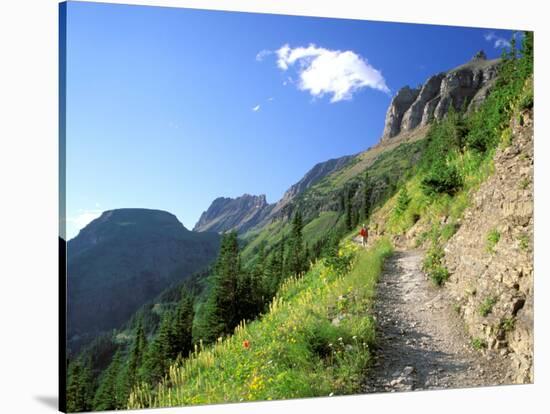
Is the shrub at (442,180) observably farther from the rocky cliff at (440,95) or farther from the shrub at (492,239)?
the shrub at (492,239)

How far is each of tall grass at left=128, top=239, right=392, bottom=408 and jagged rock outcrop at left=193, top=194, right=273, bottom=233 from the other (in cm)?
126

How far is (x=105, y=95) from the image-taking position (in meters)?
7.21

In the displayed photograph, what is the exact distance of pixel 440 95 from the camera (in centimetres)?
906

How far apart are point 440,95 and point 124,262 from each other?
4.96 m

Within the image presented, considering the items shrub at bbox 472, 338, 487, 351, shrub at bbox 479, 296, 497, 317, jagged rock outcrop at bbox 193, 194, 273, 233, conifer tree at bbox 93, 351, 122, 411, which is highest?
jagged rock outcrop at bbox 193, 194, 273, 233

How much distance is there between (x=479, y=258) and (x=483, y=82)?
255cm

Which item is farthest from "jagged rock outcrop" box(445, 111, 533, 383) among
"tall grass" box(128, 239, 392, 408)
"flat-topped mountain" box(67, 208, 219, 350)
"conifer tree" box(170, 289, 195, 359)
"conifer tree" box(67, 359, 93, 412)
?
"conifer tree" box(67, 359, 93, 412)

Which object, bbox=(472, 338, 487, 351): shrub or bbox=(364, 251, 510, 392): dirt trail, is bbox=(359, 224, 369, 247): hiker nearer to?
bbox=(364, 251, 510, 392): dirt trail

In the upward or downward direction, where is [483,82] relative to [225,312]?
upward

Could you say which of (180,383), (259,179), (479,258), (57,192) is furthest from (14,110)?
(479,258)

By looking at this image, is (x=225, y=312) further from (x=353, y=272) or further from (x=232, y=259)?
(x=353, y=272)

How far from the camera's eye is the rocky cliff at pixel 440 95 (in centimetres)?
880

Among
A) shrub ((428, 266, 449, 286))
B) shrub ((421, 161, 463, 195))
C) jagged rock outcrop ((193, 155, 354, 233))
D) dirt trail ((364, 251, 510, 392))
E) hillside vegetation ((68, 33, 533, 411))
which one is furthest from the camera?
shrub ((421, 161, 463, 195))

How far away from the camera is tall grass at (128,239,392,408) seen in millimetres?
7578
